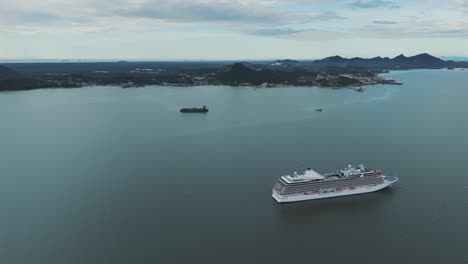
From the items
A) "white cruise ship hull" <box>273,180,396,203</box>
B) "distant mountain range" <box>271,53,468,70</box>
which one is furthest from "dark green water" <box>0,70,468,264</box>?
"distant mountain range" <box>271,53,468,70</box>

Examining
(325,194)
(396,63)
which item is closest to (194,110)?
(325,194)

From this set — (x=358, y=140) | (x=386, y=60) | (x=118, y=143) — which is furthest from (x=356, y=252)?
(x=386, y=60)

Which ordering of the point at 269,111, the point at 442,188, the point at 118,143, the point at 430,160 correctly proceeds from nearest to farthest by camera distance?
the point at 442,188
the point at 430,160
the point at 118,143
the point at 269,111

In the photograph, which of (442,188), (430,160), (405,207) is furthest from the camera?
(430,160)

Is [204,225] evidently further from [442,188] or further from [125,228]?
[442,188]

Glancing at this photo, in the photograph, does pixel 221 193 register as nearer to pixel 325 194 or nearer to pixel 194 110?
pixel 325 194

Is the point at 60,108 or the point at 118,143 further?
the point at 60,108

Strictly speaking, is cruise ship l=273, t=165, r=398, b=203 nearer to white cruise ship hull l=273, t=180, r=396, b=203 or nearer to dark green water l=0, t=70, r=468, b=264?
white cruise ship hull l=273, t=180, r=396, b=203
